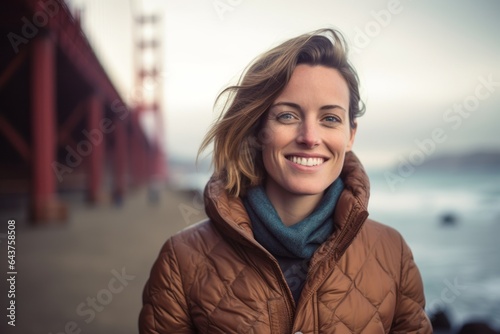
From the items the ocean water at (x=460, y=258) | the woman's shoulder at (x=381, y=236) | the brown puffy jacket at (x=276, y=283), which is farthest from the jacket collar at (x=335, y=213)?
the ocean water at (x=460, y=258)

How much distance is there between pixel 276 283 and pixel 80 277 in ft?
11.2

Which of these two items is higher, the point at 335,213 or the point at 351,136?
the point at 351,136

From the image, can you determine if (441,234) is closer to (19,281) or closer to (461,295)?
(461,295)

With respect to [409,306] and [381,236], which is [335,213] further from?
[409,306]

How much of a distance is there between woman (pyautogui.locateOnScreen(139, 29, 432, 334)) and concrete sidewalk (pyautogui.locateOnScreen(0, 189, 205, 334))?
1.94 metres

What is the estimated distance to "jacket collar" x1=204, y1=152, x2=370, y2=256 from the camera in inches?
49.6

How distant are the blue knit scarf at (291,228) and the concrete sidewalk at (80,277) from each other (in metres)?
2.03

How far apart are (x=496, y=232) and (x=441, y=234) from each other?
1884 millimetres

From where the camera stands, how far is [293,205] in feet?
4.59

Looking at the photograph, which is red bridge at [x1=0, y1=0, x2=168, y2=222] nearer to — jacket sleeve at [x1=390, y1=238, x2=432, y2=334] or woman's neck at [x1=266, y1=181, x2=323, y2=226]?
woman's neck at [x1=266, y1=181, x2=323, y2=226]

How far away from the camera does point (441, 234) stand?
13.6m

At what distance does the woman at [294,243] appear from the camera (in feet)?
4.04

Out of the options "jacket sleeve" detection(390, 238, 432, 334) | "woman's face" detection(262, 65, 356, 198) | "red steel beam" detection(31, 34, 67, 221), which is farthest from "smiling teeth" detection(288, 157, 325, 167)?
"red steel beam" detection(31, 34, 67, 221)

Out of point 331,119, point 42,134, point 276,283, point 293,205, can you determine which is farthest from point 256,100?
point 42,134
